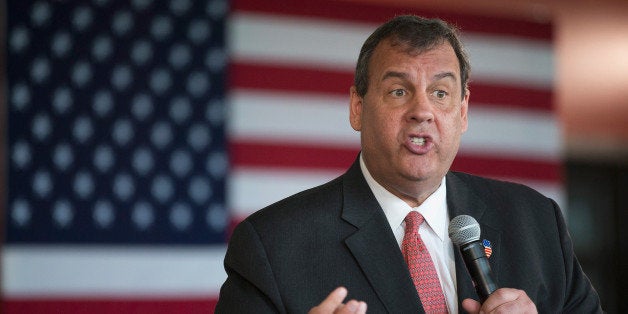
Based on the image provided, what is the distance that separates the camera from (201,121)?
388 centimetres

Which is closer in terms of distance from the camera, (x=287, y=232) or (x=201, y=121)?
(x=287, y=232)

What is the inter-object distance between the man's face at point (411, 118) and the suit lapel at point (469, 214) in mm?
57

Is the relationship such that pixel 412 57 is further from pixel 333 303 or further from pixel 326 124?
pixel 326 124

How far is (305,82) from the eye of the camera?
402cm

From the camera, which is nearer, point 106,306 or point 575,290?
point 575,290

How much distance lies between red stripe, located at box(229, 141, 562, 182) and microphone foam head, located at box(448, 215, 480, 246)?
2496 millimetres

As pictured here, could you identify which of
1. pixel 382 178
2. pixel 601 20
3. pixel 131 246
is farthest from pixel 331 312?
pixel 601 20

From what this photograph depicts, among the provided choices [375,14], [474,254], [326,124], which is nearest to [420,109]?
[474,254]

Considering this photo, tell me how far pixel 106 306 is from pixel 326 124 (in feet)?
4.24

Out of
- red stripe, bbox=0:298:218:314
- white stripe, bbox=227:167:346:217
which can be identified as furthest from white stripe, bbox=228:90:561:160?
red stripe, bbox=0:298:218:314

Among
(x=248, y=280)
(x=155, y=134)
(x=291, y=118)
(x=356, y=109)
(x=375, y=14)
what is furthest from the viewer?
(x=375, y=14)

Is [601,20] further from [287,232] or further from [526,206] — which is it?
[287,232]

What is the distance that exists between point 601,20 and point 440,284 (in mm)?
3749

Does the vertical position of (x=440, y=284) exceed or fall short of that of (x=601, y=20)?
it falls short
